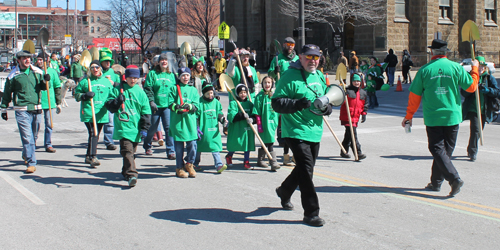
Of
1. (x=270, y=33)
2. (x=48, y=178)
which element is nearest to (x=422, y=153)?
(x=48, y=178)

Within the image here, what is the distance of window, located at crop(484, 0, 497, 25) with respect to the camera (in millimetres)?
39906

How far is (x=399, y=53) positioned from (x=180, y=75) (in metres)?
28.7

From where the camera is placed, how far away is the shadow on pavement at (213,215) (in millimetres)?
5875

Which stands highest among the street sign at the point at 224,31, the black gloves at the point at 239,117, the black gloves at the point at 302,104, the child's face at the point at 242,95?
the street sign at the point at 224,31

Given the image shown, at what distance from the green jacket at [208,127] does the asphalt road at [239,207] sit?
423 mm

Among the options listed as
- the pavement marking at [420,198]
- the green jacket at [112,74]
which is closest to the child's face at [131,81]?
the green jacket at [112,74]

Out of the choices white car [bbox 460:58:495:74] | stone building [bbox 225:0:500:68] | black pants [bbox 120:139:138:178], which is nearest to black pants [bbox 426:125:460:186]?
white car [bbox 460:58:495:74]

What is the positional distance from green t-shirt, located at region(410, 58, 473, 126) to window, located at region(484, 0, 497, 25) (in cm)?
3660

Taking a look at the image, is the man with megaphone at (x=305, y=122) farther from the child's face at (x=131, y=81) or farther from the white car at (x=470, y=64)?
the white car at (x=470, y=64)

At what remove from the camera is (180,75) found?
27.3ft

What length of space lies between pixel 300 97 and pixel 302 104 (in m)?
0.32

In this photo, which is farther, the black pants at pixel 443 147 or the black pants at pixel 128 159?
the black pants at pixel 128 159

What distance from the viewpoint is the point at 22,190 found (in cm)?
745

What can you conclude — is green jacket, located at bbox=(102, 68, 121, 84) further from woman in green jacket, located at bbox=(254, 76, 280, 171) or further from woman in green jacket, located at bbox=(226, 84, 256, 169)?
woman in green jacket, located at bbox=(254, 76, 280, 171)
